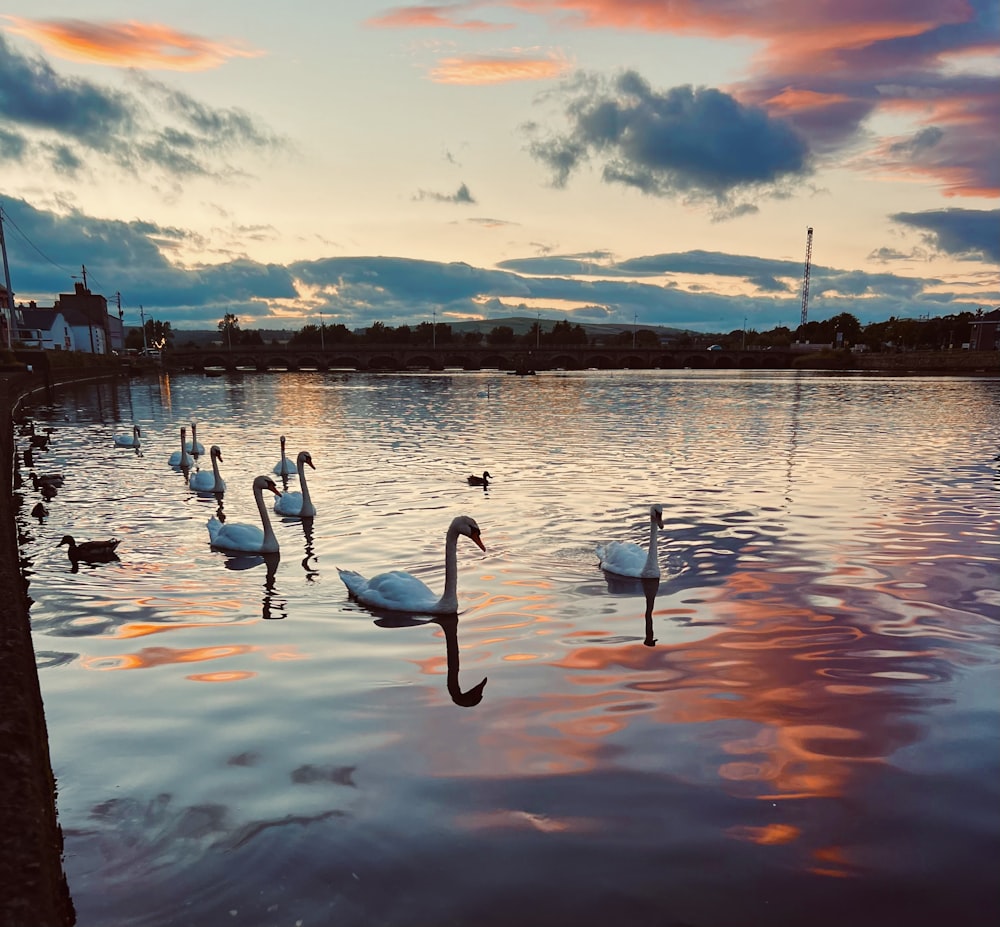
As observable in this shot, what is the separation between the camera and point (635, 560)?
1082cm

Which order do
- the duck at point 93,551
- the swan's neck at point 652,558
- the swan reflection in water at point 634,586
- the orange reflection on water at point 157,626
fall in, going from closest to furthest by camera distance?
the orange reflection on water at point 157,626 < the swan reflection in water at point 634,586 < the swan's neck at point 652,558 < the duck at point 93,551

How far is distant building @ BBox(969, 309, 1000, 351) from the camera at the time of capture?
431ft

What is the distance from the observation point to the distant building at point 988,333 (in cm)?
13138

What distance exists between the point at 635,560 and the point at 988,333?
150216 millimetres

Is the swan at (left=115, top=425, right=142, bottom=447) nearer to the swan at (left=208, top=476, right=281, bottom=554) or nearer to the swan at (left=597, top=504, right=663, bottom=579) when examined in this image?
the swan at (left=208, top=476, right=281, bottom=554)

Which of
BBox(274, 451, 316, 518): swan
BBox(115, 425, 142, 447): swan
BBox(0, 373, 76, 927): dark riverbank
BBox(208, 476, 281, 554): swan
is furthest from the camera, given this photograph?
BBox(115, 425, 142, 447): swan

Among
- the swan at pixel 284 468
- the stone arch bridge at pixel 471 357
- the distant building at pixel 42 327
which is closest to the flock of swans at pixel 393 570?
the swan at pixel 284 468

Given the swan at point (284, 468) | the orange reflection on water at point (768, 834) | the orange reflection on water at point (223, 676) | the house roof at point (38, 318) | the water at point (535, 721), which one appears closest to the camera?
the water at point (535, 721)

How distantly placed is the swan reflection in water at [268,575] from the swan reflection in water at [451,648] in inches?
56.6

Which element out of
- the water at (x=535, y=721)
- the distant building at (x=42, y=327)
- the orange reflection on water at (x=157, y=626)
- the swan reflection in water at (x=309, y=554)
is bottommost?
the swan reflection in water at (x=309, y=554)

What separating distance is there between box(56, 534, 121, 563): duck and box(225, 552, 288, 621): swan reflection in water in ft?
5.77

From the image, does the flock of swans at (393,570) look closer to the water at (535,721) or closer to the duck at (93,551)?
the duck at (93,551)

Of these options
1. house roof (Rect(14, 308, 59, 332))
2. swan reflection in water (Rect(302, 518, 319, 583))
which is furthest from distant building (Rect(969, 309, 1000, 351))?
house roof (Rect(14, 308, 59, 332))

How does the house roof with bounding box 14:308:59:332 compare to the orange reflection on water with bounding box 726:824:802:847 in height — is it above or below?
above
